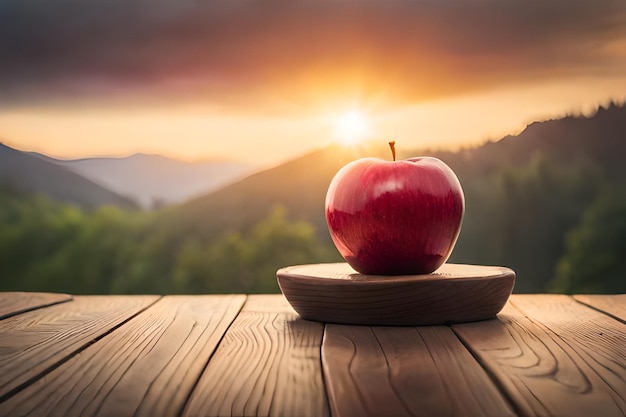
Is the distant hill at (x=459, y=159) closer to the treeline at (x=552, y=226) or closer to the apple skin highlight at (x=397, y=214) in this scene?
the treeline at (x=552, y=226)

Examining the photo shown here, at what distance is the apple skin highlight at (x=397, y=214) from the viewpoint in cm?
120

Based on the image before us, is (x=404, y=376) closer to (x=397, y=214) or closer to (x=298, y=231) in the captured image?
(x=397, y=214)

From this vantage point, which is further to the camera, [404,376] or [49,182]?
[49,182]

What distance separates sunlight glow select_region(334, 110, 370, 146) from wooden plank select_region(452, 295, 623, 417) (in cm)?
136

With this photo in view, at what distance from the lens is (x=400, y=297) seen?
3.46ft

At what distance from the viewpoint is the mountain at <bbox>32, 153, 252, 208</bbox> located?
8.29 ft

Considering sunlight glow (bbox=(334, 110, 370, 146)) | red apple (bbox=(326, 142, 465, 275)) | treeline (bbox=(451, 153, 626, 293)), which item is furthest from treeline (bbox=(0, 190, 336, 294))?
red apple (bbox=(326, 142, 465, 275))

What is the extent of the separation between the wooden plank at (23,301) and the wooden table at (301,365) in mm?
42

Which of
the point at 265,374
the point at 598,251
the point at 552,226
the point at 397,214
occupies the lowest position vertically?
the point at 598,251

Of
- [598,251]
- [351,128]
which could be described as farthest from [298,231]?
[598,251]

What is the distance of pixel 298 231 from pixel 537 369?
1.69m

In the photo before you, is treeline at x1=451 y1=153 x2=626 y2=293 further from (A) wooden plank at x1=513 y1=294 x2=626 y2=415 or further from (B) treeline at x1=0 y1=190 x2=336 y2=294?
(A) wooden plank at x1=513 y1=294 x2=626 y2=415

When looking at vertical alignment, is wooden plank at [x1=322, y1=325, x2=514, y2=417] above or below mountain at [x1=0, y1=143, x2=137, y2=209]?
below

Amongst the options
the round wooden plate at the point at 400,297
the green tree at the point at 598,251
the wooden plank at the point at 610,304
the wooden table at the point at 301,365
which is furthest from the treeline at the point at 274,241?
the round wooden plate at the point at 400,297
